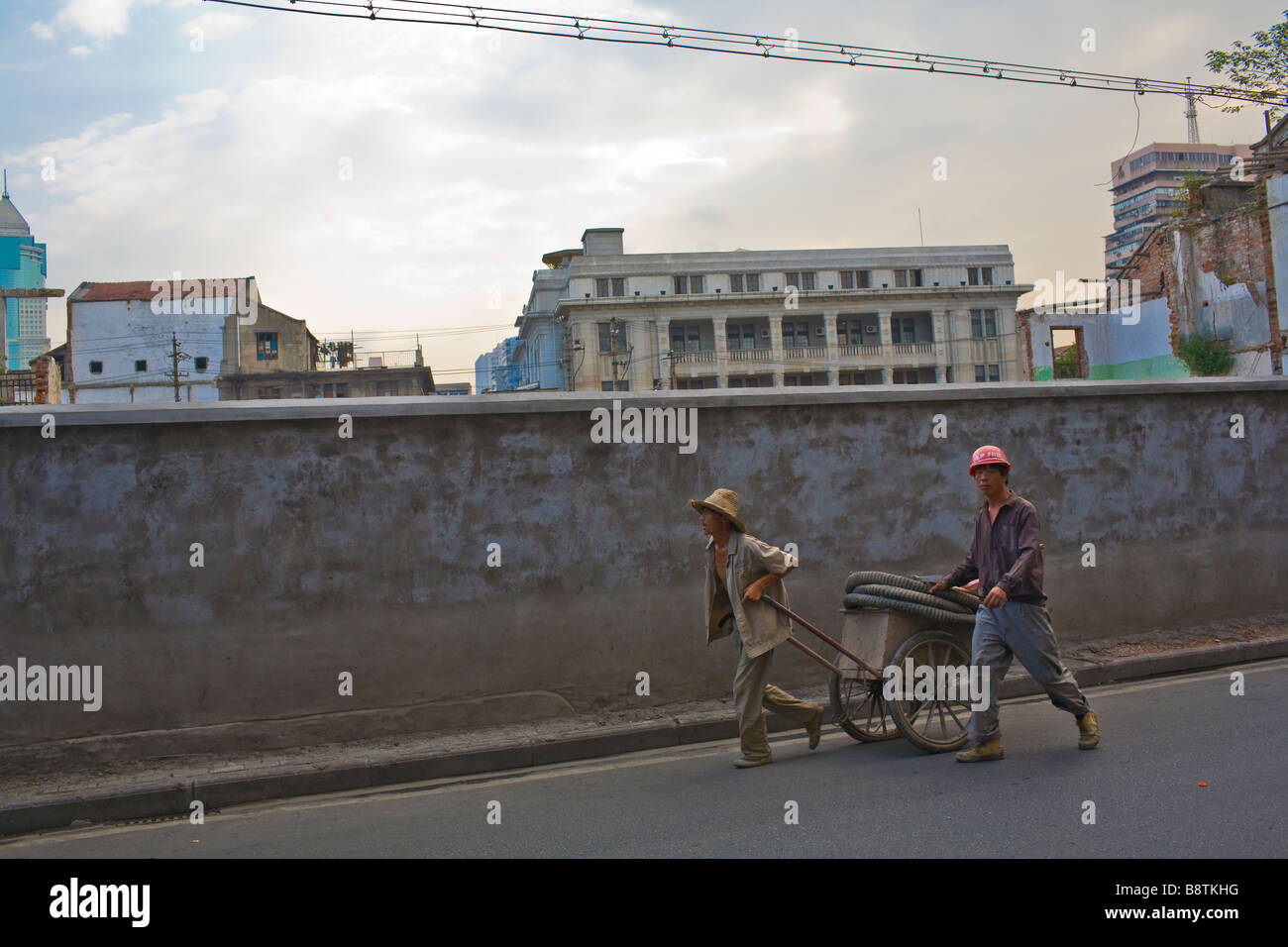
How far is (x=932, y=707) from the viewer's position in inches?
262

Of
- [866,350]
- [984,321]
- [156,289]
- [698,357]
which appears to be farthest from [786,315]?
[156,289]

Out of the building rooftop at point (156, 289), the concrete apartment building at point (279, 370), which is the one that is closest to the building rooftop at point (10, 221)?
the building rooftop at point (156, 289)

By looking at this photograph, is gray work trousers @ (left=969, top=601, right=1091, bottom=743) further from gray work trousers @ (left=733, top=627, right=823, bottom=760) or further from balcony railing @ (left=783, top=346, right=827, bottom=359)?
balcony railing @ (left=783, top=346, right=827, bottom=359)

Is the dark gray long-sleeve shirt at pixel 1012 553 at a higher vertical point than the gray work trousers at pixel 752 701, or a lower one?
higher

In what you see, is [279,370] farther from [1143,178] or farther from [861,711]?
[1143,178]

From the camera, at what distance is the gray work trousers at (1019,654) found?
6.18 metres

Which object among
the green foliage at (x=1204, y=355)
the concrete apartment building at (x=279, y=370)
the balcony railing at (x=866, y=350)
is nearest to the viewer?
the green foliage at (x=1204, y=355)

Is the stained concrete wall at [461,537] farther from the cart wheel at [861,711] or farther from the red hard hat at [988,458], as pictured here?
the red hard hat at [988,458]

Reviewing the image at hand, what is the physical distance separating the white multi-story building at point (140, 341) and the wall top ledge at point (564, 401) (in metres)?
65.5

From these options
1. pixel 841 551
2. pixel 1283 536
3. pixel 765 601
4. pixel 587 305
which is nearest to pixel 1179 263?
pixel 1283 536

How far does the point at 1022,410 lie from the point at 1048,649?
357 cm

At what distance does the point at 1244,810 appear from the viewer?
194 inches

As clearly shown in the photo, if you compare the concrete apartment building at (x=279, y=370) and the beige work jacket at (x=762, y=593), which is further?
the concrete apartment building at (x=279, y=370)
